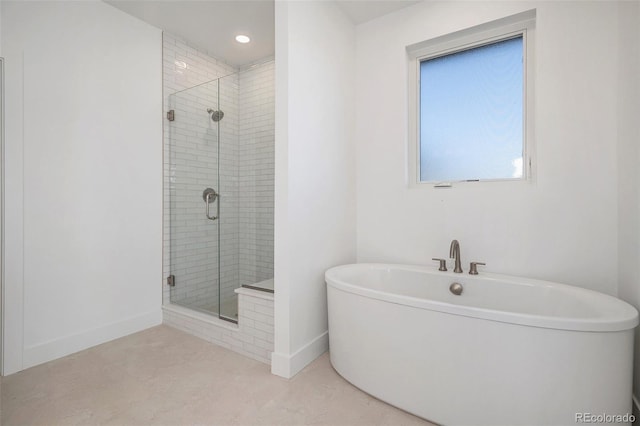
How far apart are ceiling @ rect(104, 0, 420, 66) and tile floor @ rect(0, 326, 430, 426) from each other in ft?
9.19

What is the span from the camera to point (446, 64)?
8.42 feet

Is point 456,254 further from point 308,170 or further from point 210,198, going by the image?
point 210,198

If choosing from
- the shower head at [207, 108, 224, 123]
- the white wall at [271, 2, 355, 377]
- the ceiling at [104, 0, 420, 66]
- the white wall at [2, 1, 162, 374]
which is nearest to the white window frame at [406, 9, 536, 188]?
the ceiling at [104, 0, 420, 66]

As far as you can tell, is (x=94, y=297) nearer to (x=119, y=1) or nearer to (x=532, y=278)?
(x=119, y=1)

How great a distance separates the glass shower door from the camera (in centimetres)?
301

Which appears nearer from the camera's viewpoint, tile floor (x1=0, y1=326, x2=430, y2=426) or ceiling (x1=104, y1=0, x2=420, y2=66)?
tile floor (x1=0, y1=326, x2=430, y2=426)

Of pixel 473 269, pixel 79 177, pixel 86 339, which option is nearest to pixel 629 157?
pixel 473 269

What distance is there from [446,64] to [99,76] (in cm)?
283

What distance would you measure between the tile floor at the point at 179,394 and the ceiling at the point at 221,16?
9.19 feet

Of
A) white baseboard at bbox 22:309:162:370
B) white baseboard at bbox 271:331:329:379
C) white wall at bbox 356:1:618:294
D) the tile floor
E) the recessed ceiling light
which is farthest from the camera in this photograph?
the recessed ceiling light

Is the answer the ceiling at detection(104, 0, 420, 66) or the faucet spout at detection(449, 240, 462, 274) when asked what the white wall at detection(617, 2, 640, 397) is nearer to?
the faucet spout at detection(449, 240, 462, 274)

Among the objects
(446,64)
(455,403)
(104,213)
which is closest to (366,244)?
(455,403)

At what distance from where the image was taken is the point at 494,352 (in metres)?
1.41

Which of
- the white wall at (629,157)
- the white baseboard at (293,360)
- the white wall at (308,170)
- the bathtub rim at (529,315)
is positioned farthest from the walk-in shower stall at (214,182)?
the white wall at (629,157)
